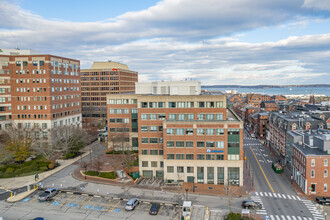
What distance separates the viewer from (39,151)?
82125 millimetres

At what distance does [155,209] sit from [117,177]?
23386 mm

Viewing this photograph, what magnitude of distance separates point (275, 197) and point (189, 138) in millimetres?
23490

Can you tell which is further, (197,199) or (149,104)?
(149,104)

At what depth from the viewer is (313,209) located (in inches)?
1975

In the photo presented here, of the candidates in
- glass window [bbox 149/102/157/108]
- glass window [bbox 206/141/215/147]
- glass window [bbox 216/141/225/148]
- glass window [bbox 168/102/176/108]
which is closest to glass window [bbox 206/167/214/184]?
glass window [bbox 206/141/215/147]

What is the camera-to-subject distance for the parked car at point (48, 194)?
174 feet

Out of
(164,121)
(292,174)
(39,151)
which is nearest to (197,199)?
(164,121)

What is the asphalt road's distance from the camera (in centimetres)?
4803

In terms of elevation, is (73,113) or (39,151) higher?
(73,113)

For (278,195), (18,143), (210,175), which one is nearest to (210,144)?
(210,175)

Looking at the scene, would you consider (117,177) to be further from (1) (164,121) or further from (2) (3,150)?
(2) (3,150)

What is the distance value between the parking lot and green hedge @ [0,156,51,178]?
16.7m

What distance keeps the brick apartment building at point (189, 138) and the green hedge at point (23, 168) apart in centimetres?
2944

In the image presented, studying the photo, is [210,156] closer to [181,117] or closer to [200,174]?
[200,174]
